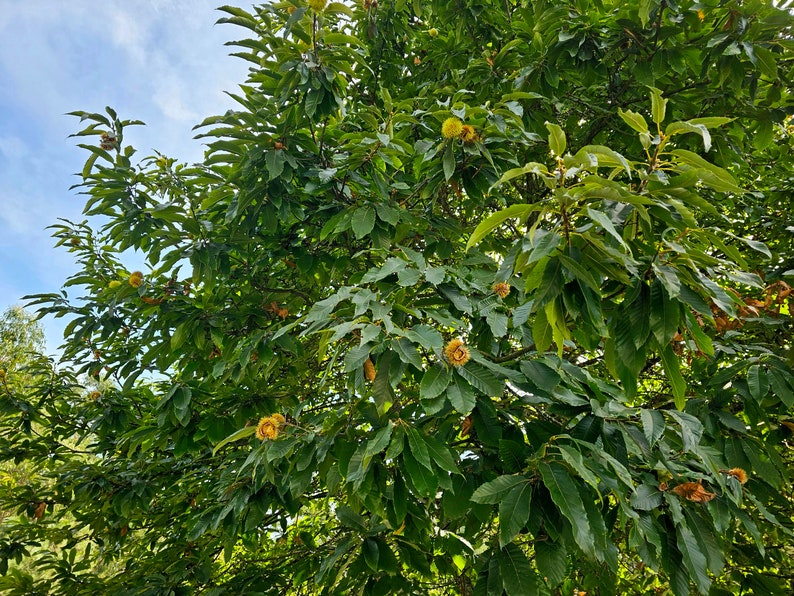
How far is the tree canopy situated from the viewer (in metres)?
1.07

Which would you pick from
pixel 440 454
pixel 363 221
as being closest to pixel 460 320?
pixel 440 454

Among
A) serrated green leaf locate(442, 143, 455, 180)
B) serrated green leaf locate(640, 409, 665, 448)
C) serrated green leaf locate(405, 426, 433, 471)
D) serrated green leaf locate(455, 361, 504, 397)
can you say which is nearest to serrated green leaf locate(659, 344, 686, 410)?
serrated green leaf locate(640, 409, 665, 448)

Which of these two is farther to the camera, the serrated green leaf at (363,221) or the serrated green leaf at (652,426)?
the serrated green leaf at (363,221)

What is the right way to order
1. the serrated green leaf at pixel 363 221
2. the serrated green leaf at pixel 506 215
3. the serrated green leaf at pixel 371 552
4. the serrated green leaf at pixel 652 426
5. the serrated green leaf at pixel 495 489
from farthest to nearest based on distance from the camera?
the serrated green leaf at pixel 363 221 < the serrated green leaf at pixel 371 552 < the serrated green leaf at pixel 652 426 < the serrated green leaf at pixel 495 489 < the serrated green leaf at pixel 506 215

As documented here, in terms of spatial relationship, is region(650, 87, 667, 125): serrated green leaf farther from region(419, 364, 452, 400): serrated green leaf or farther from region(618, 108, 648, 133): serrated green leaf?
region(419, 364, 452, 400): serrated green leaf

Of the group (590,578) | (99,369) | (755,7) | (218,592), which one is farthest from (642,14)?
(99,369)

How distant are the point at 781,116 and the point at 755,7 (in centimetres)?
57

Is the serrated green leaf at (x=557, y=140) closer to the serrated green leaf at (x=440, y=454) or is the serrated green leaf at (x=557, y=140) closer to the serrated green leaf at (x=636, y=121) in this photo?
the serrated green leaf at (x=636, y=121)

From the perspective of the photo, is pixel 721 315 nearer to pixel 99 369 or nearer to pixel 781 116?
pixel 781 116

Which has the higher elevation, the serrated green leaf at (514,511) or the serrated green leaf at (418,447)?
the serrated green leaf at (418,447)

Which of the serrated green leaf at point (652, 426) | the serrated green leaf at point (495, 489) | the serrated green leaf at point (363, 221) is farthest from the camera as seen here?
the serrated green leaf at point (363, 221)

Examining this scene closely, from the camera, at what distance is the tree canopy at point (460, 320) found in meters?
1.07

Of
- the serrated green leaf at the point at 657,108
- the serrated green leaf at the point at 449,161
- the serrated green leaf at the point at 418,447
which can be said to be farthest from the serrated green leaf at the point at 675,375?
the serrated green leaf at the point at 449,161

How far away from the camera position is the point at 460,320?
60.5 inches
